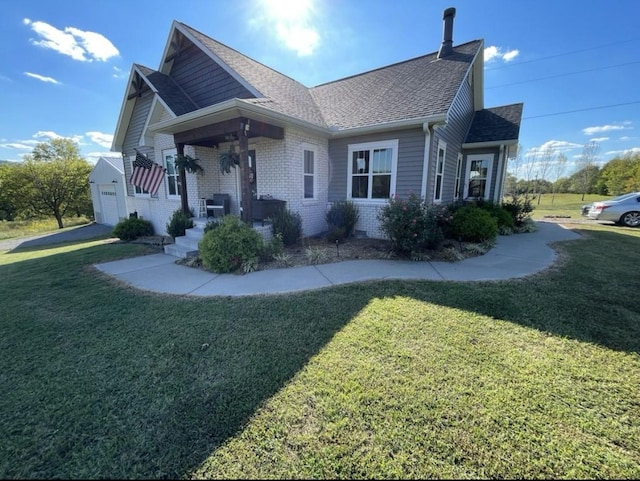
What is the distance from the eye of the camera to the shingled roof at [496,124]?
10047 millimetres

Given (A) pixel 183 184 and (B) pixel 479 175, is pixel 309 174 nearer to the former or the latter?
(A) pixel 183 184

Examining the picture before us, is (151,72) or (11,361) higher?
(151,72)

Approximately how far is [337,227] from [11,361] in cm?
688

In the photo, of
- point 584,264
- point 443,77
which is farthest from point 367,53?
point 584,264

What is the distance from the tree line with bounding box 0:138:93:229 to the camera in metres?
22.7

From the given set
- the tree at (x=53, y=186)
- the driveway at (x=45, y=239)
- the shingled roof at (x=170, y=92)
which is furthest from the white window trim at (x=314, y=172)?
the tree at (x=53, y=186)

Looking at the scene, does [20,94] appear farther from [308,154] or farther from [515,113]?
[515,113]

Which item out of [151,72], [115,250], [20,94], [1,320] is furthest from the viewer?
[20,94]

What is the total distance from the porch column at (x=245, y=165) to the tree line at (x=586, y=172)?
104ft

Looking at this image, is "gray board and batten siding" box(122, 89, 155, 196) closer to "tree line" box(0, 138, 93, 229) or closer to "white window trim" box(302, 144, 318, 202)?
"white window trim" box(302, 144, 318, 202)

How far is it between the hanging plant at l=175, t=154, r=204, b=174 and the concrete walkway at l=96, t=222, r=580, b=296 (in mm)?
3160

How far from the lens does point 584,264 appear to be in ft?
19.2

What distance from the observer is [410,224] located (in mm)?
6273

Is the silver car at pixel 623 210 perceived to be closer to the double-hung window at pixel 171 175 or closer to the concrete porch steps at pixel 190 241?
the concrete porch steps at pixel 190 241
